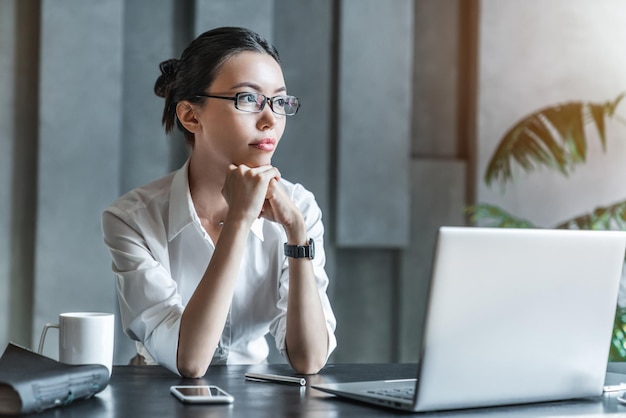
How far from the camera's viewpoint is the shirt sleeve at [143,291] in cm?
164

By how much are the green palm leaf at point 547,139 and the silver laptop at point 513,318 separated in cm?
212

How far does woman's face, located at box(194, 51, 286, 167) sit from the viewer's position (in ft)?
6.17

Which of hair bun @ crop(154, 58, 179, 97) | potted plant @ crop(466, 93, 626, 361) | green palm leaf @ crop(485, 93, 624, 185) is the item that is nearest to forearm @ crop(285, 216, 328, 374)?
hair bun @ crop(154, 58, 179, 97)

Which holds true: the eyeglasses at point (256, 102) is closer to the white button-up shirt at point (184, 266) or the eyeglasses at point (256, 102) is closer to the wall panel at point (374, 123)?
the white button-up shirt at point (184, 266)

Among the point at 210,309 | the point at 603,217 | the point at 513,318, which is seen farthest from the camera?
the point at 603,217

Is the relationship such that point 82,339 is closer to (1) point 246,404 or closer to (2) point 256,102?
(1) point 246,404

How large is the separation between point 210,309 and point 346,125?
2161mm

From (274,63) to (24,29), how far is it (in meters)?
1.91

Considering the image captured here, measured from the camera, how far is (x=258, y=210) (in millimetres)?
1727

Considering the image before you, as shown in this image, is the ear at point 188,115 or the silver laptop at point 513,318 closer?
the silver laptop at point 513,318

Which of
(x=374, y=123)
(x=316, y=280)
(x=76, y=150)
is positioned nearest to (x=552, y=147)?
(x=374, y=123)

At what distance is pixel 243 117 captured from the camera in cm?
188

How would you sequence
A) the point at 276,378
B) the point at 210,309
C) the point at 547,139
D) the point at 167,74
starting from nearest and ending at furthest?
the point at 276,378, the point at 210,309, the point at 167,74, the point at 547,139

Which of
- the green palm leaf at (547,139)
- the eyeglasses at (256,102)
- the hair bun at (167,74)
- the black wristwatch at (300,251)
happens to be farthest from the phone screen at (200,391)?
the green palm leaf at (547,139)
